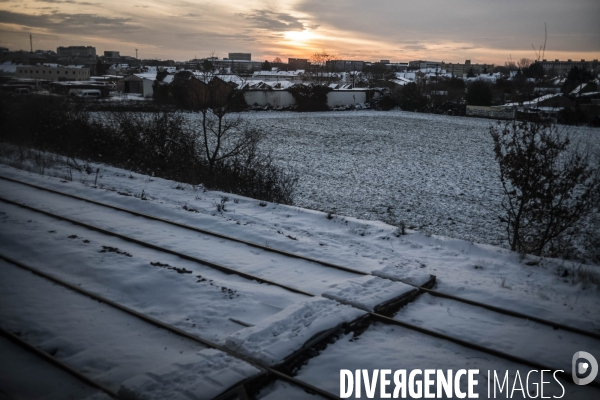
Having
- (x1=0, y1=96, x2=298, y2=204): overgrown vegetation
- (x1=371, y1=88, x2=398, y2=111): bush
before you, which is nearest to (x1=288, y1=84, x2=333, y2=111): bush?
(x1=371, y1=88, x2=398, y2=111): bush

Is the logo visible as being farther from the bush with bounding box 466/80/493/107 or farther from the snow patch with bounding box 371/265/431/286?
the bush with bounding box 466/80/493/107

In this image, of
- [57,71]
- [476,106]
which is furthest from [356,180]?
[57,71]

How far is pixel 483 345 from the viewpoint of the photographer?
593 centimetres

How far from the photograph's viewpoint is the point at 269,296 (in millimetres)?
7281

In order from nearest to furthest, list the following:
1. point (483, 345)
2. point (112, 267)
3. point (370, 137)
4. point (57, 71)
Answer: point (483, 345) < point (112, 267) < point (370, 137) < point (57, 71)

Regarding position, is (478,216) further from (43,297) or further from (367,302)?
(43,297)

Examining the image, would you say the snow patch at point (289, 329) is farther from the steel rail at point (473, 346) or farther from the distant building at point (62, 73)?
the distant building at point (62, 73)

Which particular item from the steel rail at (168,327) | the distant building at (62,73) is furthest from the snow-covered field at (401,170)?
the distant building at (62,73)

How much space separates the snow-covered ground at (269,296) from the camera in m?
5.60

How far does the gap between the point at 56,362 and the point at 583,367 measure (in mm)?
6621

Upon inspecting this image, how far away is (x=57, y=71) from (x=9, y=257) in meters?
101

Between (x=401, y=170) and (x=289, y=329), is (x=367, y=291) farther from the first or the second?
(x=401, y=170)

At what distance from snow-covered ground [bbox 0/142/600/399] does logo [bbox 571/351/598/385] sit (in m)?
0.13

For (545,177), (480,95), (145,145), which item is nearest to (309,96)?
(480,95)
